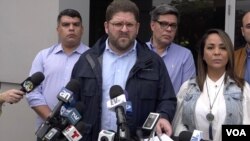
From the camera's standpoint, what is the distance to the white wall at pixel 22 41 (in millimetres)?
5609

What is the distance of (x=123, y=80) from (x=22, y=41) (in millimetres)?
3010

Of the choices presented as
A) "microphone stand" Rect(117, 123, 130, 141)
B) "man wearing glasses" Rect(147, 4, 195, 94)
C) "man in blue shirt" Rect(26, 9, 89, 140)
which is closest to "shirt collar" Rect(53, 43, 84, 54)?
"man in blue shirt" Rect(26, 9, 89, 140)

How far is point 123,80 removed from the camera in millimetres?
3254

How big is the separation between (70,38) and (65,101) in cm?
182

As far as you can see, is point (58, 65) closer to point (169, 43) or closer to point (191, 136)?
point (169, 43)

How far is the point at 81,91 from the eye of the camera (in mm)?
3250

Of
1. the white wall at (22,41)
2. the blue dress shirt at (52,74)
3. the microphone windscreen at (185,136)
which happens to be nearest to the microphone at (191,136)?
the microphone windscreen at (185,136)

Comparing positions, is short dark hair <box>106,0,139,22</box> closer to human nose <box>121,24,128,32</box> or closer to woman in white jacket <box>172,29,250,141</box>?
human nose <box>121,24,128,32</box>

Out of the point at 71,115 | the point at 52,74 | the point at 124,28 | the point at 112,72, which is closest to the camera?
the point at 71,115

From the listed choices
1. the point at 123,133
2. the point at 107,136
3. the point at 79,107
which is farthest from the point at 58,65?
the point at 123,133

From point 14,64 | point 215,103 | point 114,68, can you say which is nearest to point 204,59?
point 215,103

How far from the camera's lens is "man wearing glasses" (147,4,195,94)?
3832 millimetres

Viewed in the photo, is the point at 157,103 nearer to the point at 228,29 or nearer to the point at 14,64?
the point at 228,29

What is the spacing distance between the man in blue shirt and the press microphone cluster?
1.66 metres
